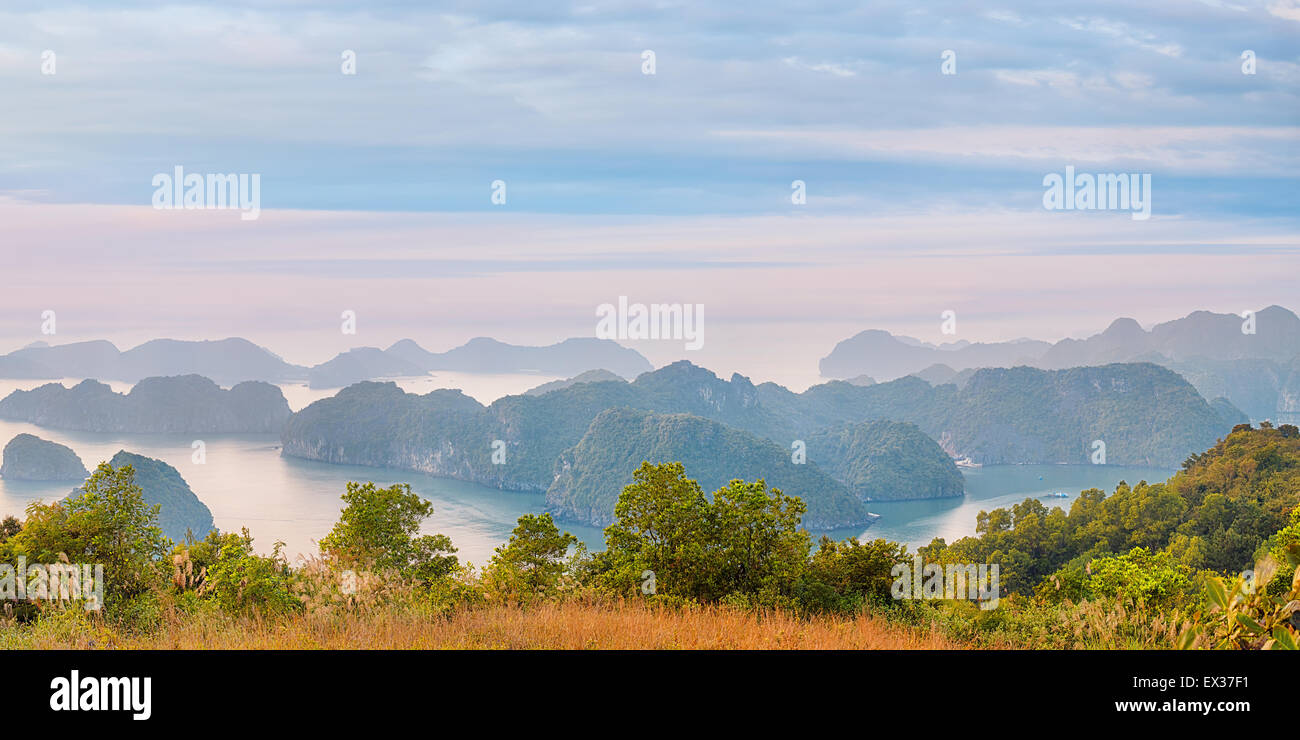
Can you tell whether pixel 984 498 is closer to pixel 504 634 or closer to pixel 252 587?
pixel 252 587

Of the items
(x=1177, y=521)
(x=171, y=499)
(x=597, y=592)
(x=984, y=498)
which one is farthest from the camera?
(x=984, y=498)

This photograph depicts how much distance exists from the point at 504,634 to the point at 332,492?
11000cm

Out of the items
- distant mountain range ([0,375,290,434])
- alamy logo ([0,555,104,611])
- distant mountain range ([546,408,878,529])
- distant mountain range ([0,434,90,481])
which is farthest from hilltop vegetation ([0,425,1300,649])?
distant mountain range ([0,375,290,434])

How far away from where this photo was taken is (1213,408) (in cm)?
17050

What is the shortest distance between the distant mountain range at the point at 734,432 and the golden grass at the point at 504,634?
4101 inches

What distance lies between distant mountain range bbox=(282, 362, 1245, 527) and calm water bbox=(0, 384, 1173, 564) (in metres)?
5.42

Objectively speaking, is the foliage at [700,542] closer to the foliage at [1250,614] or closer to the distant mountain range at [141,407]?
the foliage at [1250,614]

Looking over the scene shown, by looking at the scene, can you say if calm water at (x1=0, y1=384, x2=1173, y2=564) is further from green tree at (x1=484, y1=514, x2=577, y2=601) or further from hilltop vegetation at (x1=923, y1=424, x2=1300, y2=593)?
green tree at (x1=484, y1=514, x2=577, y2=601)

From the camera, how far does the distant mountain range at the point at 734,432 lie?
421ft

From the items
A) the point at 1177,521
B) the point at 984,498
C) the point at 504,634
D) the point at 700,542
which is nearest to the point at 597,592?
the point at 700,542
